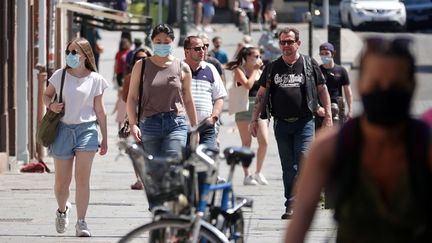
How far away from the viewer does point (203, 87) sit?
12508 mm

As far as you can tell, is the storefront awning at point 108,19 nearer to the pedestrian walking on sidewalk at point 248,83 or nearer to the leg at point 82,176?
the pedestrian walking on sidewalk at point 248,83

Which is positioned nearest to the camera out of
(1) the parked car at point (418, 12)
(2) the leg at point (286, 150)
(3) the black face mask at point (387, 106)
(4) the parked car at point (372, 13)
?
(3) the black face mask at point (387, 106)

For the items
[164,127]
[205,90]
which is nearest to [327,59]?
[205,90]

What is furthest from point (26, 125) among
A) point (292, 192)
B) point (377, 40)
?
point (377, 40)

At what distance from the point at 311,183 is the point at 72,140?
622cm

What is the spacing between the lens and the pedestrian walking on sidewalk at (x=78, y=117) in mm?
11383

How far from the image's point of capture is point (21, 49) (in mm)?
18578

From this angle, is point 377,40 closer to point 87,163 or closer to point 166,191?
point 166,191

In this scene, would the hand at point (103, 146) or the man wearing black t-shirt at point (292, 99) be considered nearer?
the hand at point (103, 146)

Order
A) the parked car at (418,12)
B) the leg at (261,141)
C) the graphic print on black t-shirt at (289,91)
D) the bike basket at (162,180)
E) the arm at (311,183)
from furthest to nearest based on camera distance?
the parked car at (418,12), the leg at (261,141), the graphic print on black t-shirt at (289,91), the bike basket at (162,180), the arm at (311,183)

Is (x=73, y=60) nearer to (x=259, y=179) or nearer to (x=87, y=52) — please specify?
(x=87, y=52)

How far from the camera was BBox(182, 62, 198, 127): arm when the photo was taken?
11582 millimetres

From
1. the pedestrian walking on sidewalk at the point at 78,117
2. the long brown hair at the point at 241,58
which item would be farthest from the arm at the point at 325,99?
the long brown hair at the point at 241,58

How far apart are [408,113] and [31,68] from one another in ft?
47.4
